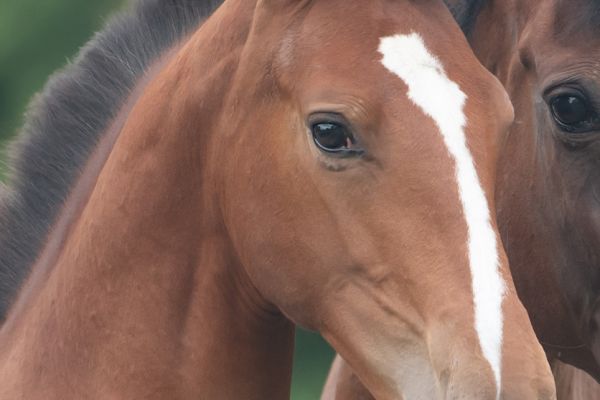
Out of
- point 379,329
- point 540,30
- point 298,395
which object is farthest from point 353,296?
point 298,395

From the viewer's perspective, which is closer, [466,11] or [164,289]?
[164,289]

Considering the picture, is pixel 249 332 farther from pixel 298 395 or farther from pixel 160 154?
pixel 298 395

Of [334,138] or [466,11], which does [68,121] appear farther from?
[466,11]

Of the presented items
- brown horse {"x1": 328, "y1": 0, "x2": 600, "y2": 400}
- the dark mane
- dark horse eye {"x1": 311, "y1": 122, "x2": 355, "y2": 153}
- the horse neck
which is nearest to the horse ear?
brown horse {"x1": 328, "y1": 0, "x2": 600, "y2": 400}

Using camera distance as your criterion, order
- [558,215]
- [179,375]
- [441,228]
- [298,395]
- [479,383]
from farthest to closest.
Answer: [298,395], [558,215], [179,375], [441,228], [479,383]

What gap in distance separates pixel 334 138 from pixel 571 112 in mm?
1042

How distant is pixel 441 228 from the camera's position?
10.7 ft

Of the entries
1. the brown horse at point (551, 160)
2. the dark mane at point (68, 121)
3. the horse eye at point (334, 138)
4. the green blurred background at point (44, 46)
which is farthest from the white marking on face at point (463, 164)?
the green blurred background at point (44, 46)

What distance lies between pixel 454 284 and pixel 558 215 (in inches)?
44.5

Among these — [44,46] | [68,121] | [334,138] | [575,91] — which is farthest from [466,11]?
[44,46]

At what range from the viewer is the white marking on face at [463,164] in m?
3.11

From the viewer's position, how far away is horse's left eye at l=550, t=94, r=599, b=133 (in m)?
4.05

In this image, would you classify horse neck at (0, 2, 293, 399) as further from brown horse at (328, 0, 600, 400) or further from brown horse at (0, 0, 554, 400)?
brown horse at (328, 0, 600, 400)

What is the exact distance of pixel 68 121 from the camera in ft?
13.7
